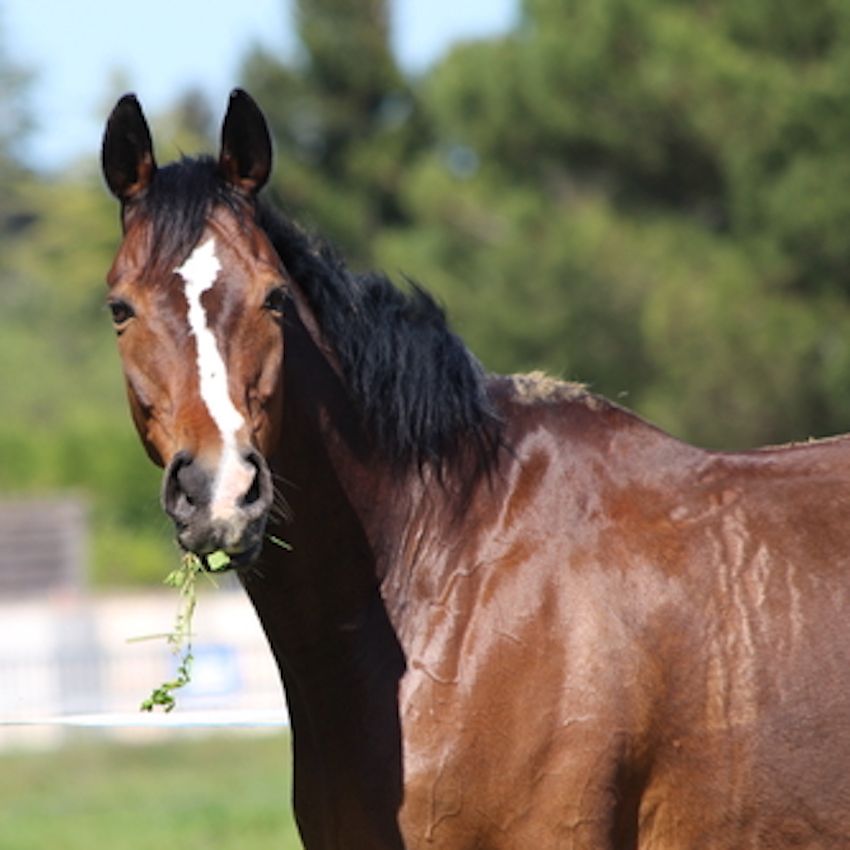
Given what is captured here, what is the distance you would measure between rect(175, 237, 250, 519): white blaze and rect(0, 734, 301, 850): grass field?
6628mm

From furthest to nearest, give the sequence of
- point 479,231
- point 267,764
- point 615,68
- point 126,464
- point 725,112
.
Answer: point 126,464 → point 479,231 → point 615,68 → point 725,112 → point 267,764

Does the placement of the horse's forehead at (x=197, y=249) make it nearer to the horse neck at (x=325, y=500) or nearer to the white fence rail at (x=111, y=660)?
the horse neck at (x=325, y=500)

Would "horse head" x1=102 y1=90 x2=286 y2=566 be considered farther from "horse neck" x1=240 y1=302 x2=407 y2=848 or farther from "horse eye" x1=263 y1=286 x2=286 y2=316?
"horse neck" x1=240 y1=302 x2=407 y2=848

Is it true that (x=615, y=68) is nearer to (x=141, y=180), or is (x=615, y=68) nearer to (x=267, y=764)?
(x=267, y=764)

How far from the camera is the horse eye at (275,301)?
3795 mm

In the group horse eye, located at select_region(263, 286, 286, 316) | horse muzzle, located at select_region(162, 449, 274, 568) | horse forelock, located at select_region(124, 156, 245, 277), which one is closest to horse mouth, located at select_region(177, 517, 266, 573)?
horse muzzle, located at select_region(162, 449, 274, 568)

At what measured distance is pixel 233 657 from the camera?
16.1m

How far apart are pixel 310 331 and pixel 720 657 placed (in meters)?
1.27

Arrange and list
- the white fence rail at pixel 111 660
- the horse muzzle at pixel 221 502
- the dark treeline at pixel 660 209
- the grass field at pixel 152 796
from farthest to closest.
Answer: the dark treeline at pixel 660 209, the white fence rail at pixel 111 660, the grass field at pixel 152 796, the horse muzzle at pixel 221 502

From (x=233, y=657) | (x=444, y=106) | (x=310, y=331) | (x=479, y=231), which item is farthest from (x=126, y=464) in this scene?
(x=310, y=331)

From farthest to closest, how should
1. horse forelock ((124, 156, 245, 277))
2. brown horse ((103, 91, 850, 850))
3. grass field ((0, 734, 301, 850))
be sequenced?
grass field ((0, 734, 301, 850)), horse forelock ((124, 156, 245, 277)), brown horse ((103, 91, 850, 850))

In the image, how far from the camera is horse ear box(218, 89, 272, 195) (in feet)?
13.1

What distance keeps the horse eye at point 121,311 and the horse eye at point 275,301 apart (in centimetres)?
31

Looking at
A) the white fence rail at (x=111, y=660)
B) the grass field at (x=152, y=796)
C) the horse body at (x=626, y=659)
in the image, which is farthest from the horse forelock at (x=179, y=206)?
the white fence rail at (x=111, y=660)
